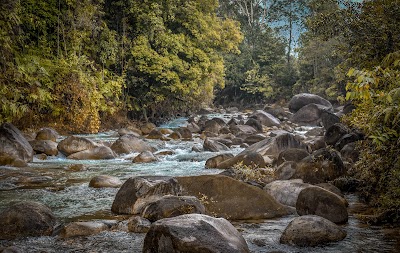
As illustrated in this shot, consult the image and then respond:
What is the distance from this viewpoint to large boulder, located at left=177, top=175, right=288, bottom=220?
21.6ft

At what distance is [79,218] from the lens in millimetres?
6457

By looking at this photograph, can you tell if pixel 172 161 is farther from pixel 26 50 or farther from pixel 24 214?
pixel 26 50

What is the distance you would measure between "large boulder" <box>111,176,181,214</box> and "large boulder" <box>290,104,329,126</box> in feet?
72.1

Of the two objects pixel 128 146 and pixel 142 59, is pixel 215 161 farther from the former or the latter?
pixel 142 59

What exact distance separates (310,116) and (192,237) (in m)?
24.9

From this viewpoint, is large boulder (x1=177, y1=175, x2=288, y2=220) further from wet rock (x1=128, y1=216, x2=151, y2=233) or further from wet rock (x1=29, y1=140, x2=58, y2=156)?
wet rock (x1=29, y1=140, x2=58, y2=156)

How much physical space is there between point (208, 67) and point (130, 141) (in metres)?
11.0

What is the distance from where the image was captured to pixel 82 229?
5578 millimetres

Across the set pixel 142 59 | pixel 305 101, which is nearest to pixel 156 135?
pixel 142 59

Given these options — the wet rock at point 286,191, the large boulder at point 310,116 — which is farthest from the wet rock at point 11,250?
the large boulder at point 310,116

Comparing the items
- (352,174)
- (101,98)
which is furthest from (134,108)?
(352,174)

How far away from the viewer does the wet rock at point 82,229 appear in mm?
5484

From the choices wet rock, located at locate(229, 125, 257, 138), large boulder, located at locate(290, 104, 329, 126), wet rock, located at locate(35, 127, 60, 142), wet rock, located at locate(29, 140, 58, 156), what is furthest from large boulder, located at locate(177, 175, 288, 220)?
large boulder, located at locate(290, 104, 329, 126)

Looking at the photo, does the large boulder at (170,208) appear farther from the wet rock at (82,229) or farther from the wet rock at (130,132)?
the wet rock at (130,132)
